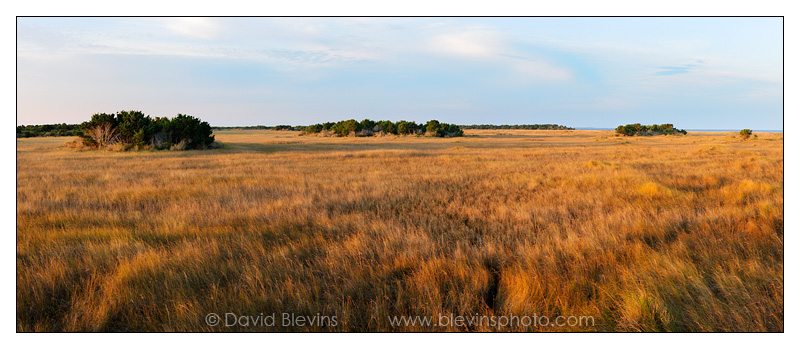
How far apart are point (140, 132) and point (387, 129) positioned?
5362cm

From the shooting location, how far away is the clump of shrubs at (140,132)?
2895 cm

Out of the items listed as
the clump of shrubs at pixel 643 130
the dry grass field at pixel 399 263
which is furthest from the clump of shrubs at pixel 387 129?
the dry grass field at pixel 399 263

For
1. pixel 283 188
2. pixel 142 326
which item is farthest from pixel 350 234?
pixel 283 188

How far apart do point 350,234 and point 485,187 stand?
596 cm

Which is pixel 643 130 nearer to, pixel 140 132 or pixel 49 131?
pixel 140 132

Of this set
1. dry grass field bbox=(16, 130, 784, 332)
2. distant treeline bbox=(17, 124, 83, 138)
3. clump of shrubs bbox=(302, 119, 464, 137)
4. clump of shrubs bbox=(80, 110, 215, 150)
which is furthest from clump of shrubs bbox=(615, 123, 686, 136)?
distant treeline bbox=(17, 124, 83, 138)

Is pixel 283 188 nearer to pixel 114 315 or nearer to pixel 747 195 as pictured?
pixel 114 315

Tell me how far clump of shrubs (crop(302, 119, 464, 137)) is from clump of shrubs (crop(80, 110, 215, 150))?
4129 centimetres

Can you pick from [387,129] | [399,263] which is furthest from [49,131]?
[399,263]

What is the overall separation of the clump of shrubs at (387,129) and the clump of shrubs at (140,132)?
4129 centimetres

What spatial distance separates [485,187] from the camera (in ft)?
33.9

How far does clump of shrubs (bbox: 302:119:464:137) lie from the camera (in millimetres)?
73812

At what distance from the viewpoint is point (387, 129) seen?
78.9 meters

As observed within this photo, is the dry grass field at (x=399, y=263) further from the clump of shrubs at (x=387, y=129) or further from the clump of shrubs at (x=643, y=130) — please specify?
the clump of shrubs at (x=643, y=130)
